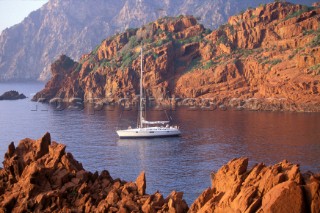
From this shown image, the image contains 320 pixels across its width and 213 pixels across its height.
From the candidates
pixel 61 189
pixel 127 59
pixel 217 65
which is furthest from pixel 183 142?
pixel 127 59

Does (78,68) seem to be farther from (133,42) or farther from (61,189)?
(61,189)

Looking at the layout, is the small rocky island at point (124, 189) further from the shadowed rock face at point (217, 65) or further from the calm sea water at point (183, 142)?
the shadowed rock face at point (217, 65)

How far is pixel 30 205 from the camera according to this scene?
34.1 m

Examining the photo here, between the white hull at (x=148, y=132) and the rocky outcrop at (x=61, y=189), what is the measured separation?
150 feet

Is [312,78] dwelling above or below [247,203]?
above

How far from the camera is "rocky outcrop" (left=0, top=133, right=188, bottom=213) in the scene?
3244 cm

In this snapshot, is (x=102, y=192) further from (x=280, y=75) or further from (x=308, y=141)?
(x=280, y=75)

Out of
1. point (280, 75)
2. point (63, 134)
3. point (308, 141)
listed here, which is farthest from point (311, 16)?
point (63, 134)

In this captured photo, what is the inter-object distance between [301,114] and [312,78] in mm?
11957

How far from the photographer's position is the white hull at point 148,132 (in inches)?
3438

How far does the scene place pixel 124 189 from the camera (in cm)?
3491

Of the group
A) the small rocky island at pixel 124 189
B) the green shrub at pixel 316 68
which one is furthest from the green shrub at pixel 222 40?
the small rocky island at pixel 124 189

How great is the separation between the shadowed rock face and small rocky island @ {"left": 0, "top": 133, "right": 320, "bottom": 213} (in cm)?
8670

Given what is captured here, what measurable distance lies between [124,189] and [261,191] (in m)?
12.9
